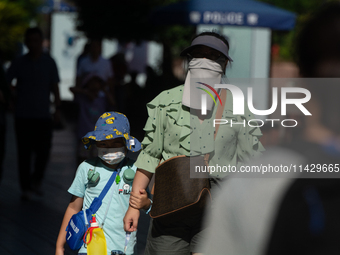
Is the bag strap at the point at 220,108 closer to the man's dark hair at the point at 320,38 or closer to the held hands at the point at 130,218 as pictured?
the held hands at the point at 130,218

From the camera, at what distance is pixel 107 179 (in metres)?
3.45

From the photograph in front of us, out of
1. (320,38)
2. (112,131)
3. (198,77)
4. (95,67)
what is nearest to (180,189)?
(198,77)

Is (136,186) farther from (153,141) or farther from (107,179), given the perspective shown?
(107,179)

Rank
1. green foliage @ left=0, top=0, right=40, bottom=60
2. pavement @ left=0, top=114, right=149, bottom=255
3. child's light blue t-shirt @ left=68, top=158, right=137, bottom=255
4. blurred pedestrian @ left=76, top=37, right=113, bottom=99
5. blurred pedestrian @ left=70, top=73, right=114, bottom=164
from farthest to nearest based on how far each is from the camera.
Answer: green foliage @ left=0, top=0, right=40, bottom=60, blurred pedestrian @ left=76, top=37, right=113, bottom=99, blurred pedestrian @ left=70, top=73, right=114, bottom=164, pavement @ left=0, top=114, right=149, bottom=255, child's light blue t-shirt @ left=68, top=158, right=137, bottom=255

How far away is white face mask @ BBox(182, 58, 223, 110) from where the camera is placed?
281 cm

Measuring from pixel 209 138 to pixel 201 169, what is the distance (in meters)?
0.16

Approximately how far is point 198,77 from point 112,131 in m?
0.83

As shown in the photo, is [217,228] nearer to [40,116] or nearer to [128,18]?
[40,116]

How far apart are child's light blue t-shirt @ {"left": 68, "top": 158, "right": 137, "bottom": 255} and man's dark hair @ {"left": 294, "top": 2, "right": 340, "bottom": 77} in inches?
93.5

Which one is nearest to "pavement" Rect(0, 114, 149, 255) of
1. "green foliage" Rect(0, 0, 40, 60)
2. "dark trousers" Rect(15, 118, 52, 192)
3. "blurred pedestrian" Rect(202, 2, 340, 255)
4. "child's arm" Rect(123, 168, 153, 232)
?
"dark trousers" Rect(15, 118, 52, 192)

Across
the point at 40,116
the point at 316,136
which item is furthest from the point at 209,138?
the point at 40,116

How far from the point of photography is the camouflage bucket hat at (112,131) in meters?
3.44

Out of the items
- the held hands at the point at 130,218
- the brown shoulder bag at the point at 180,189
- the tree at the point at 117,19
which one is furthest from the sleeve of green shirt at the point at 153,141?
the tree at the point at 117,19

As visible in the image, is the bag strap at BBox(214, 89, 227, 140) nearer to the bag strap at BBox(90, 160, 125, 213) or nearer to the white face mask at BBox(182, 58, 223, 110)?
the white face mask at BBox(182, 58, 223, 110)
